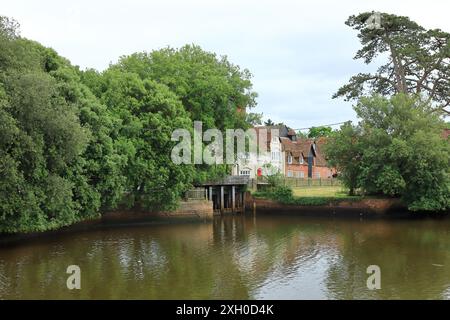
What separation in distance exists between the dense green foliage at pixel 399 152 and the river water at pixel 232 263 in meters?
4.62

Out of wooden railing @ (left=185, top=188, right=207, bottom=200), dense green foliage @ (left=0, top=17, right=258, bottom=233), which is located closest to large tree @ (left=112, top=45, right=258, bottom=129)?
dense green foliage @ (left=0, top=17, right=258, bottom=233)

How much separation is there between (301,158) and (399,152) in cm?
3660

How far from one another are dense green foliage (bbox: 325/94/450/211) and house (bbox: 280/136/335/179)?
94.9 feet

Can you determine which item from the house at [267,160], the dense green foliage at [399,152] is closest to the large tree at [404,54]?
the dense green foliage at [399,152]

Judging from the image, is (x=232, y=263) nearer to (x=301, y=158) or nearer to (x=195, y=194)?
(x=195, y=194)

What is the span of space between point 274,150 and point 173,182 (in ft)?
117

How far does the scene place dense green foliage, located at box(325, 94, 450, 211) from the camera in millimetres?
39844

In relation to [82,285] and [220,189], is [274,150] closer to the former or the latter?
[220,189]

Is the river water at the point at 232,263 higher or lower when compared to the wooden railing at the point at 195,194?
lower

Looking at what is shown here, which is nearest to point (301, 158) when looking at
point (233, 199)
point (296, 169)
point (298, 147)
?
point (298, 147)

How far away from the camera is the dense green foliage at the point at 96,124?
2325 centimetres

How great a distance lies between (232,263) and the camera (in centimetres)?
2347

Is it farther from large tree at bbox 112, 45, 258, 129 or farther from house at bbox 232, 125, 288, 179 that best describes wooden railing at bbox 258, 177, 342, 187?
large tree at bbox 112, 45, 258, 129

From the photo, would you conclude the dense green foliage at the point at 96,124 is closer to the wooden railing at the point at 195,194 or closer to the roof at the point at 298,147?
the wooden railing at the point at 195,194
